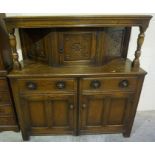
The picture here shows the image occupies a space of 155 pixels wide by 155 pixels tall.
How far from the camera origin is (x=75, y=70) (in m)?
1.52

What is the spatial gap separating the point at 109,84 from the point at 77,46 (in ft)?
1.54

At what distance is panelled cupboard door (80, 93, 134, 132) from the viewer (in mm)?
1589

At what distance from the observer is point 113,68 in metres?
1.56

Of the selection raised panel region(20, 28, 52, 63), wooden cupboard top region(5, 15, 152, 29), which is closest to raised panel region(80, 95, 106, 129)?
raised panel region(20, 28, 52, 63)

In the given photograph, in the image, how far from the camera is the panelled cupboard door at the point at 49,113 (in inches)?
61.9

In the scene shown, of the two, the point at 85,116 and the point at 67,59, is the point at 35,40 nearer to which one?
the point at 67,59

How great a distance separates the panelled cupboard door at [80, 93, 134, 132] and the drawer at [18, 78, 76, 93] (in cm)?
18

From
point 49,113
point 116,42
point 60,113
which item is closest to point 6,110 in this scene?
point 49,113

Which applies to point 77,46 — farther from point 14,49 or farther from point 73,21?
point 14,49

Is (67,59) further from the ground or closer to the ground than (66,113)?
further from the ground

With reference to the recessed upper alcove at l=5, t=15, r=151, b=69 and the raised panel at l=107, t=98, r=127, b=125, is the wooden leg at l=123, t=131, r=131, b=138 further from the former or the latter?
the recessed upper alcove at l=5, t=15, r=151, b=69

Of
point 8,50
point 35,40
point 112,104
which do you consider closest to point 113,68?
point 112,104

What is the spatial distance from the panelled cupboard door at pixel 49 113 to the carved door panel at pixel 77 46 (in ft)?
1.21

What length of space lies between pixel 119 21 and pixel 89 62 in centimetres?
47
